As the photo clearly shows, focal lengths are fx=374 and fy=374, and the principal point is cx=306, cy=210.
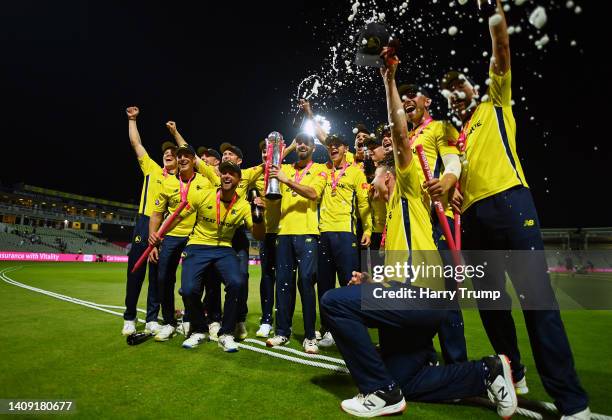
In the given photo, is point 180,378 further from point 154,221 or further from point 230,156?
point 230,156

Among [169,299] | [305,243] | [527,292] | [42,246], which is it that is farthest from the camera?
[42,246]

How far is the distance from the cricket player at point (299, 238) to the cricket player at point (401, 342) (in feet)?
6.28

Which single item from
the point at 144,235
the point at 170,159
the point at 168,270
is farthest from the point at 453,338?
the point at 170,159

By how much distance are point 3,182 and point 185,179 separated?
84369 millimetres

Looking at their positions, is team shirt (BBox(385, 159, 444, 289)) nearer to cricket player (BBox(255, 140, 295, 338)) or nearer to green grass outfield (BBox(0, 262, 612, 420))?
green grass outfield (BBox(0, 262, 612, 420))

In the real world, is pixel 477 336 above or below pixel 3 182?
below

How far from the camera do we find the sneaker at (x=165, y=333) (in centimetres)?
486

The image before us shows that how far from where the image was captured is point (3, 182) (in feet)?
229

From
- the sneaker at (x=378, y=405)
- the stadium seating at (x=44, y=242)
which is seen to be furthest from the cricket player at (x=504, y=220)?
the stadium seating at (x=44, y=242)

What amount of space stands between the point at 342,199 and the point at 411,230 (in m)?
2.45

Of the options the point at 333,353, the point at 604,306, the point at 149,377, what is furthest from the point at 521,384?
the point at 604,306

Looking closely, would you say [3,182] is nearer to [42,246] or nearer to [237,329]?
[42,246]

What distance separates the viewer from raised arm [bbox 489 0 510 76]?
8.87ft

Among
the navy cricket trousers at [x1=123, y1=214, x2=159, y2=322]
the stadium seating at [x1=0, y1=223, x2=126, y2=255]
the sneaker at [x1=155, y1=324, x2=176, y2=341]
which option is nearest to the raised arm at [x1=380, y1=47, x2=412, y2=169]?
the sneaker at [x1=155, y1=324, x2=176, y2=341]
